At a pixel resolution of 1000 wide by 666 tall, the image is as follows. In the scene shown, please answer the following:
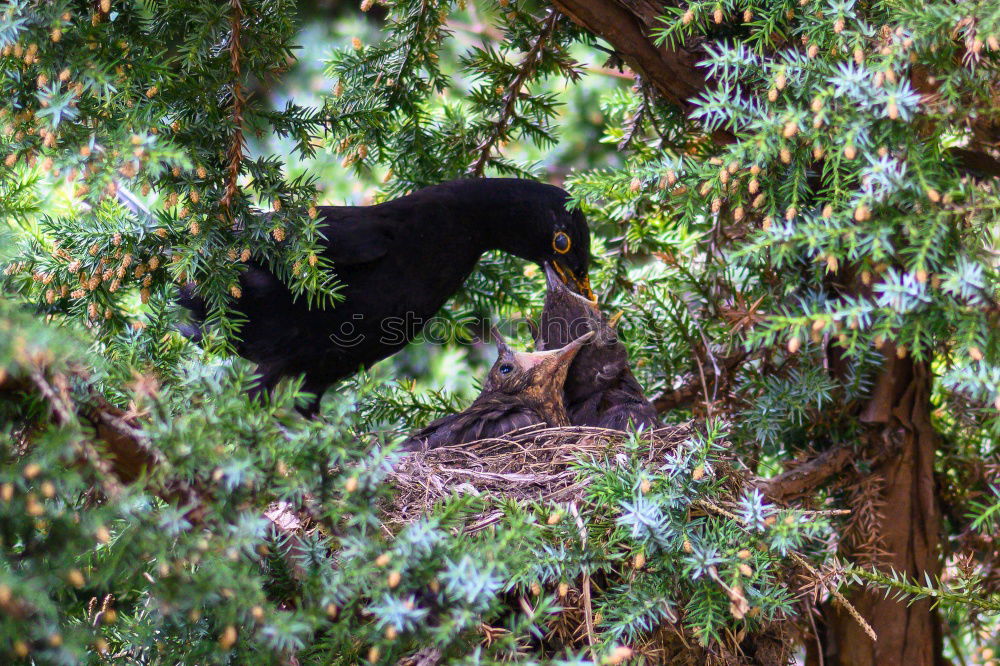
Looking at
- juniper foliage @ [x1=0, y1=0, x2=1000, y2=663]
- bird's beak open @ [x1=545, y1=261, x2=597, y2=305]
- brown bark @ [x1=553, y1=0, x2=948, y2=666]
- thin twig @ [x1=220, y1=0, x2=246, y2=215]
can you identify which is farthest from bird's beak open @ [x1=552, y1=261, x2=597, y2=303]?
thin twig @ [x1=220, y1=0, x2=246, y2=215]

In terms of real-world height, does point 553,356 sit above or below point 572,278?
below

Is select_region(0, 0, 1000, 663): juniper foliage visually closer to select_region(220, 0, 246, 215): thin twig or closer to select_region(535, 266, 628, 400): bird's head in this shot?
select_region(220, 0, 246, 215): thin twig

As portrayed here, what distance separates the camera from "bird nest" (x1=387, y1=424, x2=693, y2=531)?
79.7 inches

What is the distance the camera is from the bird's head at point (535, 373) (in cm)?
272

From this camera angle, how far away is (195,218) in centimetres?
182

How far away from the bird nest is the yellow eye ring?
2.18 ft

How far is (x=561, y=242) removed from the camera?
9.52 ft

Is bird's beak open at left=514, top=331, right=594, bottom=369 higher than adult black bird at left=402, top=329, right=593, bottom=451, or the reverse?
bird's beak open at left=514, top=331, right=594, bottom=369

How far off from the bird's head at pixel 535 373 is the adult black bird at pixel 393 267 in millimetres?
274

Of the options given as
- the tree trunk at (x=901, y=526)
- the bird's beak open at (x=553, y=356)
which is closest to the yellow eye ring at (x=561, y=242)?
the bird's beak open at (x=553, y=356)

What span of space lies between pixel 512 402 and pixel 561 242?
57cm

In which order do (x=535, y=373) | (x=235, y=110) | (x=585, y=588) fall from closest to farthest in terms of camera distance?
(x=585, y=588)
(x=235, y=110)
(x=535, y=373)

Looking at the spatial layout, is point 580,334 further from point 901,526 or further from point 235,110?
point 235,110

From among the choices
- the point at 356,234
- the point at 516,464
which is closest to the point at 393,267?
the point at 356,234
